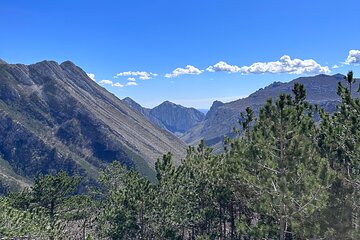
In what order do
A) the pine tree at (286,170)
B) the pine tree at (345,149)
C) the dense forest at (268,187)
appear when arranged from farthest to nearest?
the pine tree at (345,149), the dense forest at (268,187), the pine tree at (286,170)

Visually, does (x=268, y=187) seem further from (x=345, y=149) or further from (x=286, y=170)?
(x=345, y=149)

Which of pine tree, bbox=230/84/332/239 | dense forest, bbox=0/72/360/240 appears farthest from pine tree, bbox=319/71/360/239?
pine tree, bbox=230/84/332/239

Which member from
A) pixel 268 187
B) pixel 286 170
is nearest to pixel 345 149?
pixel 286 170

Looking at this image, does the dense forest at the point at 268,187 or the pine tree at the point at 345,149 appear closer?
the dense forest at the point at 268,187

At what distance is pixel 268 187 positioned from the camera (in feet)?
99.1

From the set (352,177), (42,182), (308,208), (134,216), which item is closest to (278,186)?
(308,208)

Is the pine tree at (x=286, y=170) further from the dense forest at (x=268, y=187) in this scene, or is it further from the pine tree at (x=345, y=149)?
the pine tree at (x=345, y=149)

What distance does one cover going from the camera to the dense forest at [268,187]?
2930 cm

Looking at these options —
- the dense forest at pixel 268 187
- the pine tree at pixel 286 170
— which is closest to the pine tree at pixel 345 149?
the dense forest at pixel 268 187

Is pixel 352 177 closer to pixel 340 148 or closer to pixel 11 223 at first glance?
pixel 340 148

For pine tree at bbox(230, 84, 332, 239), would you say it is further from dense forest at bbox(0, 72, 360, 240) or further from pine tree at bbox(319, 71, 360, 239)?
pine tree at bbox(319, 71, 360, 239)

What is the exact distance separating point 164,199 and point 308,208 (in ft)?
110

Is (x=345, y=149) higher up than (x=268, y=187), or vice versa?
(x=345, y=149)

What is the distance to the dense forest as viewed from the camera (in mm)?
29297
